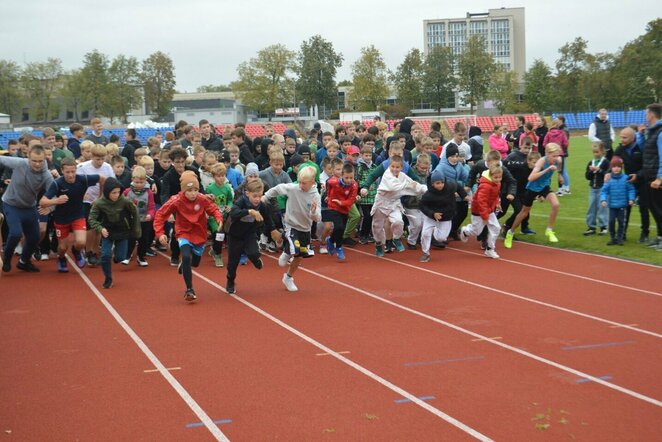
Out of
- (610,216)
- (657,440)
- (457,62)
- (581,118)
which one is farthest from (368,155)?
(457,62)

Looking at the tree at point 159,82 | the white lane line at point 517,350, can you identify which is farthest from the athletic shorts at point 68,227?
the tree at point 159,82

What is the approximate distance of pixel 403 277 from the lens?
11297 mm

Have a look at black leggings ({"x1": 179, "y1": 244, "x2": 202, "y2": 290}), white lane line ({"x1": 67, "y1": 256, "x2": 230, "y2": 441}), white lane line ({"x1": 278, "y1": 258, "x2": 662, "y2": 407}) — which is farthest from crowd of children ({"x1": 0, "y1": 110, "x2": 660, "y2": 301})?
white lane line ({"x1": 278, "y1": 258, "x2": 662, "y2": 407})

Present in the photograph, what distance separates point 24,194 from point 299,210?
13.6 ft

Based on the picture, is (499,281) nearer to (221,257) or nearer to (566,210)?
(221,257)

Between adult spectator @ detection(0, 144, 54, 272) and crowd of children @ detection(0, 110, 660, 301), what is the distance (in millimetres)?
15

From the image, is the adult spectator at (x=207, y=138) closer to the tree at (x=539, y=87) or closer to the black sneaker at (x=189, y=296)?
the black sneaker at (x=189, y=296)

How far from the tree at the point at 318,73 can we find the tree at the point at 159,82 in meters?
23.5

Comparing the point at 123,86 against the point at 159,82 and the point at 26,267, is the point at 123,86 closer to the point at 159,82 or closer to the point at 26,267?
the point at 159,82

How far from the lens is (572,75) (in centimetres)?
6881

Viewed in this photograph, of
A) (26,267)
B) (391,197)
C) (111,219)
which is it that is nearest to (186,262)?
(111,219)

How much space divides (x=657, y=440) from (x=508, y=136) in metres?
17.3

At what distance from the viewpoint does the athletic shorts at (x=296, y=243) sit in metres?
10.4

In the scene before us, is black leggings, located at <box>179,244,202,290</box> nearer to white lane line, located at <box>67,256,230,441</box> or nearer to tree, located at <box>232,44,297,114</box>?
white lane line, located at <box>67,256,230,441</box>
